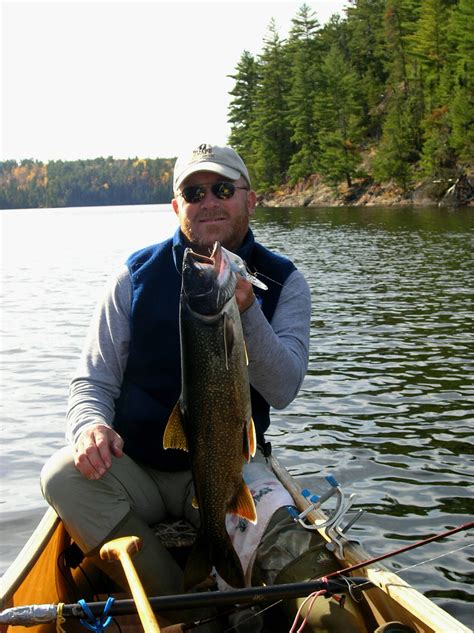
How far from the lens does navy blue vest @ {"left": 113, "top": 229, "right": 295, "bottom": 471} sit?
15.3ft

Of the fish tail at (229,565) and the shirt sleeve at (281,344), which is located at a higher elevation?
the shirt sleeve at (281,344)

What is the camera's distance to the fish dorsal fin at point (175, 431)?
404 centimetres

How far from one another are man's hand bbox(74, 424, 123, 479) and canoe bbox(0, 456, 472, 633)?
0.60 m

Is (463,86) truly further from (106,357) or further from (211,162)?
(106,357)

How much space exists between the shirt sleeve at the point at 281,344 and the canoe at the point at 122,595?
0.74 meters

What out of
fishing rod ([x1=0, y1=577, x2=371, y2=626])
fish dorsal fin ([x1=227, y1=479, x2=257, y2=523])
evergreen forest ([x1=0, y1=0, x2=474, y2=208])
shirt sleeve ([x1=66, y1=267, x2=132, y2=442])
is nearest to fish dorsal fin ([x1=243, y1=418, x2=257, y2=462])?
fish dorsal fin ([x1=227, y1=479, x2=257, y2=523])

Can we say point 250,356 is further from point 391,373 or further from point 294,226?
point 294,226

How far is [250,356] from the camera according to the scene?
407cm

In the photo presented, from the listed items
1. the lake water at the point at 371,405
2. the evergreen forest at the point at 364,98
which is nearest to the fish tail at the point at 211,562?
the lake water at the point at 371,405

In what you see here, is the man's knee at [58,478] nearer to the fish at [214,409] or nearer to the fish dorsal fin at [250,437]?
the fish at [214,409]

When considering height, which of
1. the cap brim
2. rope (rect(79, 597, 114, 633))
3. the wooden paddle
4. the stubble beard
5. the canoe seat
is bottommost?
the canoe seat

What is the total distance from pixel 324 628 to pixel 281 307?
1949 mm

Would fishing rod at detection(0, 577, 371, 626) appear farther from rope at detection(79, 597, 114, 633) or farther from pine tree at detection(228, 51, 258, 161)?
pine tree at detection(228, 51, 258, 161)

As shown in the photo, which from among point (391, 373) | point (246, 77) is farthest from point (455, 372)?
point (246, 77)
